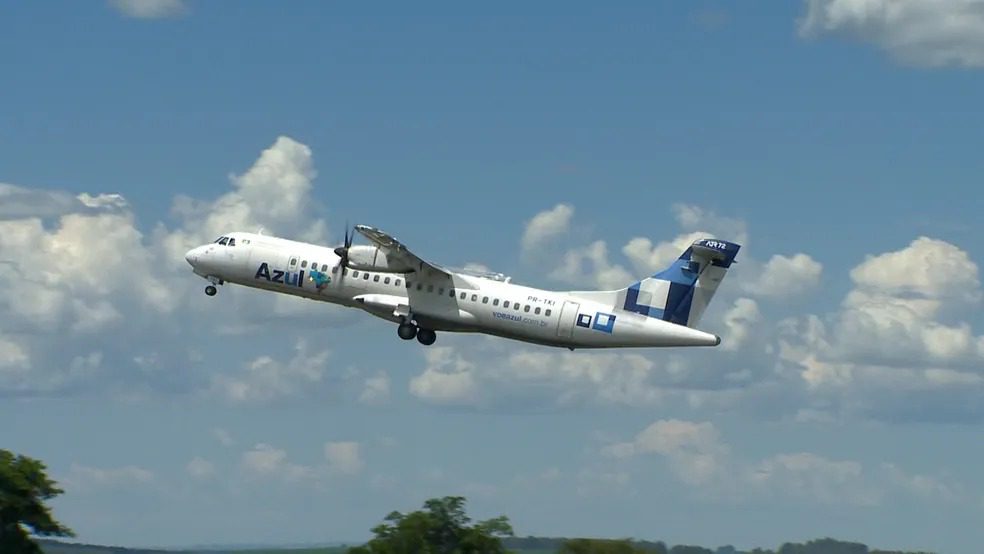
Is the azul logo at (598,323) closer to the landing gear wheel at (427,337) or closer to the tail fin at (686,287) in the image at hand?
the tail fin at (686,287)

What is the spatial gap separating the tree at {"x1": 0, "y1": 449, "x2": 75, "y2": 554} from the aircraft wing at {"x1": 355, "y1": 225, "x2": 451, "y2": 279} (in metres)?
19.5

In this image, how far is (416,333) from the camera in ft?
258

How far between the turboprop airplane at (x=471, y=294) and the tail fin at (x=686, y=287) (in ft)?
0.16

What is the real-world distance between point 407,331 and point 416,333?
771mm

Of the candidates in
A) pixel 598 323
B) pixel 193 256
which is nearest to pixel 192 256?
pixel 193 256

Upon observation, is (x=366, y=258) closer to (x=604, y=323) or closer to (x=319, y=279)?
(x=319, y=279)

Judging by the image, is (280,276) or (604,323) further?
(280,276)

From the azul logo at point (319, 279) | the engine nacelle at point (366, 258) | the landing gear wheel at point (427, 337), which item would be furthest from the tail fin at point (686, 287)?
the azul logo at point (319, 279)

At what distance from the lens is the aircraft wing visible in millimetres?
74438

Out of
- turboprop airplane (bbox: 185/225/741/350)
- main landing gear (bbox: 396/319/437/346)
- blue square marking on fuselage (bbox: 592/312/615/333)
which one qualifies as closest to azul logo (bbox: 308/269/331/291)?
turboprop airplane (bbox: 185/225/741/350)

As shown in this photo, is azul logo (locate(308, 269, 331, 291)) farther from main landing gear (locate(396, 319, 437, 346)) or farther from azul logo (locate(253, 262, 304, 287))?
main landing gear (locate(396, 319, 437, 346))

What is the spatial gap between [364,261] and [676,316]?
15.8 meters

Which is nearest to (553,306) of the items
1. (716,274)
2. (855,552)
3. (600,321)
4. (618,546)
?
(600,321)

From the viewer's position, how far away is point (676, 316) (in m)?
74.4
